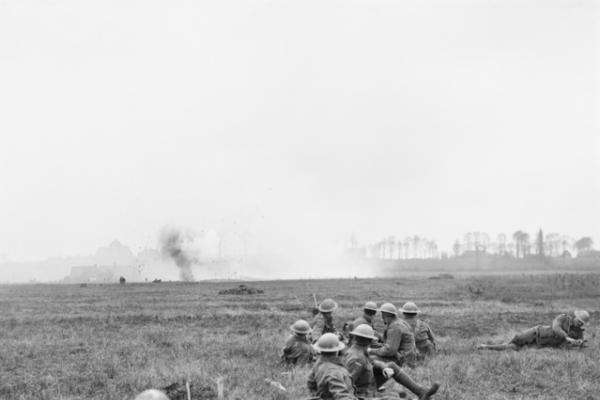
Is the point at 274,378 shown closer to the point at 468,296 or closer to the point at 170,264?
the point at 468,296

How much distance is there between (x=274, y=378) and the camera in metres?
11.4

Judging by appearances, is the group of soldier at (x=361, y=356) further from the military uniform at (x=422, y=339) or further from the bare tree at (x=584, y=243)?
the bare tree at (x=584, y=243)

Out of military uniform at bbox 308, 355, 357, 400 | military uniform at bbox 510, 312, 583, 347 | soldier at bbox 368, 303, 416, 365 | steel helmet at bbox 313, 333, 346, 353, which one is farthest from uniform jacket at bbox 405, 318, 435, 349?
steel helmet at bbox 313, 333, 346, 353

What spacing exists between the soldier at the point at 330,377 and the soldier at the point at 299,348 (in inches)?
181

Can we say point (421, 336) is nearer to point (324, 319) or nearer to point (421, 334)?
point (421, 334)

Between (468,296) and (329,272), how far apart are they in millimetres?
65578

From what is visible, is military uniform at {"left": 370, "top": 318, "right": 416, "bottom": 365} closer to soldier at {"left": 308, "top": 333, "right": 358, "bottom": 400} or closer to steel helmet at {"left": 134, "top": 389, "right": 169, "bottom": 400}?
soldier at {"left": 308, "top": 333, "right": 358, "bottom": 400}

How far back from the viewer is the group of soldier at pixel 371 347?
25.5 feet

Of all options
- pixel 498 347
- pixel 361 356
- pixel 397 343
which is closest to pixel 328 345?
pixel 361 356

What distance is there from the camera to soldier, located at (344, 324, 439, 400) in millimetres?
8578

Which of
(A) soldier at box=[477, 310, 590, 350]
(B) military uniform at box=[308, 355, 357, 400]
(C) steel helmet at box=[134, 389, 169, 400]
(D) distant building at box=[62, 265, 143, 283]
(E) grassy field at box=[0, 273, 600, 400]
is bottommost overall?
(D) distant building at box=[62, 265, 143, 283]

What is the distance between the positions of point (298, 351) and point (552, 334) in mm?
7269

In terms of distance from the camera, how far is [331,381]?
7230 millimetres

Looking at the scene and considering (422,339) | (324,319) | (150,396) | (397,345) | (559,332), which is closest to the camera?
(150,396)
